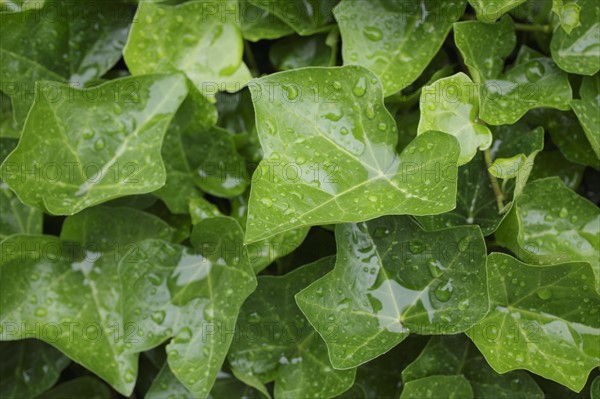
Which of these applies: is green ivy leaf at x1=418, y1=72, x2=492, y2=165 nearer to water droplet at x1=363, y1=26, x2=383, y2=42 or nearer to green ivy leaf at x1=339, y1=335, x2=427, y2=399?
water droplet at x1=363, y1=26, x2=383, y2=42

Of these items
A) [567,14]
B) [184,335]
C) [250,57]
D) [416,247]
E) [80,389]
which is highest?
[567,14]

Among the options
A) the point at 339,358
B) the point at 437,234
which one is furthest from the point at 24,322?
the point at 437,234

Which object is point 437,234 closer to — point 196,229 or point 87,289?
point 196,229

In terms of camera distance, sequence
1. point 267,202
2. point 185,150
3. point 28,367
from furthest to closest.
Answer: point 28,367
point 185,150
point 267,202

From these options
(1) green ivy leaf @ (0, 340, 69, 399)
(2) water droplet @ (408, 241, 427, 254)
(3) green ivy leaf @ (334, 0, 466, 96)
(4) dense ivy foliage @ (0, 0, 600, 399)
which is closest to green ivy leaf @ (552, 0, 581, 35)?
(4) dense ivy foliage @ (0, 0, 600, 399)

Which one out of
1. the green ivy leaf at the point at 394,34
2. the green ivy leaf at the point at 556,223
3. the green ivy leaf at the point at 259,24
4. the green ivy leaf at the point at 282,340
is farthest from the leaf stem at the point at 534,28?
the green ivy leaf at the point at 282,340

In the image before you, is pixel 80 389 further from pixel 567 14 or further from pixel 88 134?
pixel 567 14

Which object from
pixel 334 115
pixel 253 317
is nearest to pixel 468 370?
pixel 253 317
